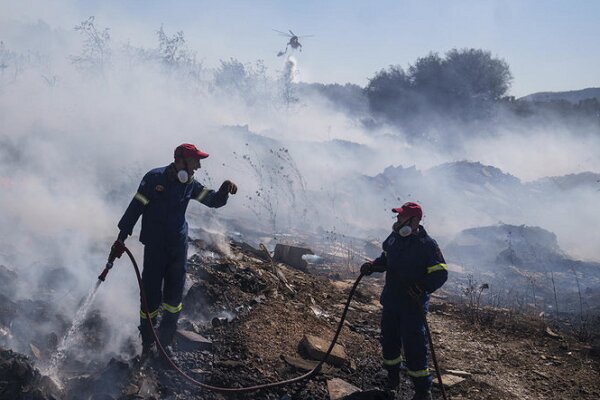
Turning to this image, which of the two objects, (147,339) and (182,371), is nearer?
(182,371)

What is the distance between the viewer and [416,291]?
12.8 ft

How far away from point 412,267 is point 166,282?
228 cm

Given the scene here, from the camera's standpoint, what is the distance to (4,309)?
13.6 feet

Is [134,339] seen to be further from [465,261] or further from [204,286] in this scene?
[465,261]

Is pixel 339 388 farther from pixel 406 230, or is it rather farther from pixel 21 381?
pixel 21 381

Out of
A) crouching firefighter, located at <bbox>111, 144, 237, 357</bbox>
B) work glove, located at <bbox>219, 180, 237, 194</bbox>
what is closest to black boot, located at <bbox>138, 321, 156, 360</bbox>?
crouching firefighter, located at <bbox>111, 144, 237, 357</bbox>

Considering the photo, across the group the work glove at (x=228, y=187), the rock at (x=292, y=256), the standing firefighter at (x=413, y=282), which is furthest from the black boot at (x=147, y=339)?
the rock at (x=292, y=256)

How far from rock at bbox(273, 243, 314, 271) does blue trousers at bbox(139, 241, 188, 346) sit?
4.48 metres

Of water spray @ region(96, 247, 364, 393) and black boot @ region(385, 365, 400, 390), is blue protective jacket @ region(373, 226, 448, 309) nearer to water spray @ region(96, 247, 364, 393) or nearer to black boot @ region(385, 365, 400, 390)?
black boot @ region(385, 365, 400, 390)

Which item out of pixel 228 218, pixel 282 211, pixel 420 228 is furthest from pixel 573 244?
pixel 420 228

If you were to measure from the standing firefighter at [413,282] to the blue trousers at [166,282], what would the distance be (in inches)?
77.3

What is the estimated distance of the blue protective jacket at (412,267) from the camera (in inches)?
153

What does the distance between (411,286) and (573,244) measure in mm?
16139

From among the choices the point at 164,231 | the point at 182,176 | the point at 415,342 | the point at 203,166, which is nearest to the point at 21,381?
the point at 164,231
